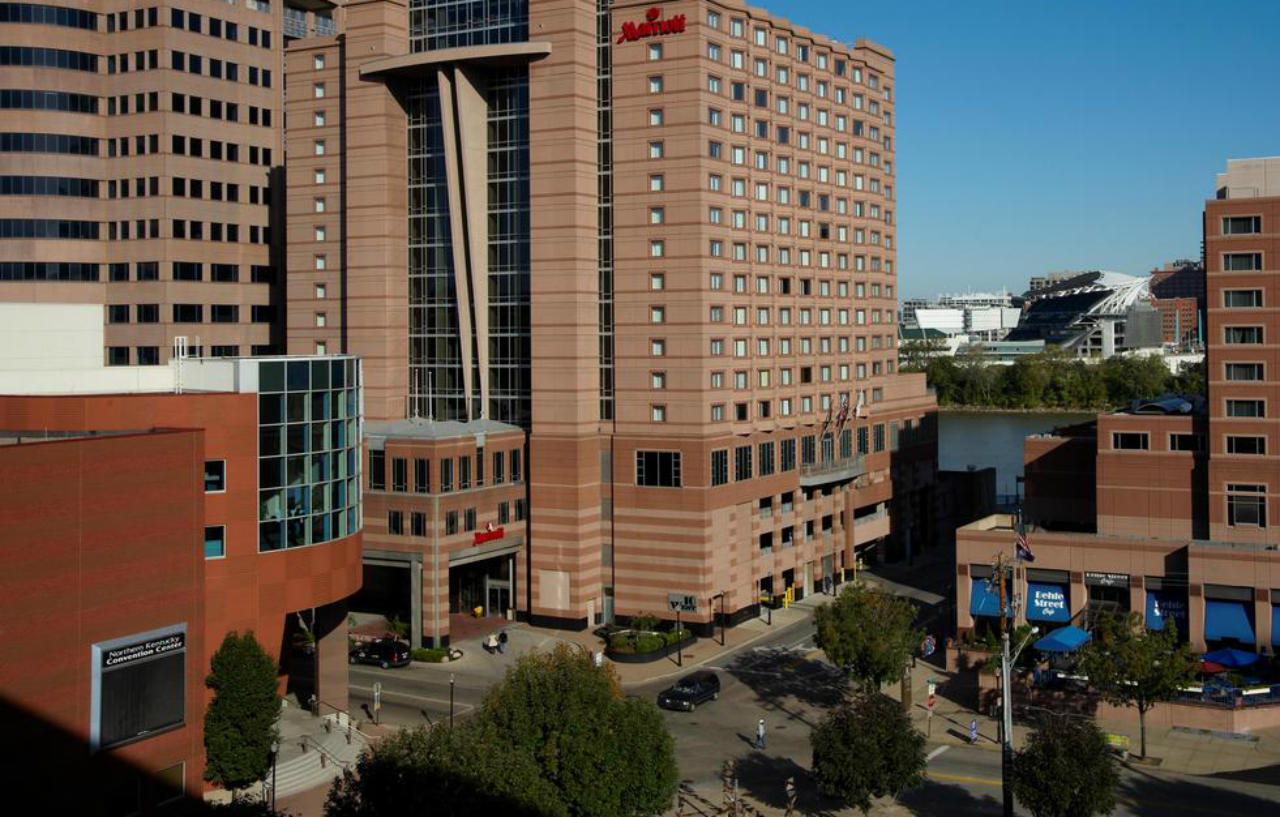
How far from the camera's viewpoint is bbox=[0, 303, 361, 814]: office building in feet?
136

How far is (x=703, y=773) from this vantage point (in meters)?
51.8

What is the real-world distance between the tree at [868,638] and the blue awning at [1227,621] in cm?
1555

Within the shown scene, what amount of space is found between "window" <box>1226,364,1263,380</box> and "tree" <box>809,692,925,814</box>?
1300 inches

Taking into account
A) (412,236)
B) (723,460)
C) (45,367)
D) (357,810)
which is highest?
(412,236)

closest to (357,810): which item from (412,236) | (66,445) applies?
(66,445)

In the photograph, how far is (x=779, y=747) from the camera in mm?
55469

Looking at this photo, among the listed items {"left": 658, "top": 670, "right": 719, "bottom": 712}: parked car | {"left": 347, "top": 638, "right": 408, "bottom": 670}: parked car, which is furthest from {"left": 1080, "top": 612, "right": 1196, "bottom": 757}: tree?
{"left": 347, "top": 638, "right": 408, "bottom": 670}: parked car

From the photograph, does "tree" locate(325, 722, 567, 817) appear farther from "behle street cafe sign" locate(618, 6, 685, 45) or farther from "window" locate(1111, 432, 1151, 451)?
"behle street cafe sign" locate(618, 6, 685, 45)

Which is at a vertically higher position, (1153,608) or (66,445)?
(66,445)

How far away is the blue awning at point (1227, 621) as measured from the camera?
62.4 metres

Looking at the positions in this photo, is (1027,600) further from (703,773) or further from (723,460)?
(703,773)

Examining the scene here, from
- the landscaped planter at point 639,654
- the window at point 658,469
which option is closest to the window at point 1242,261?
the window at point 658,469

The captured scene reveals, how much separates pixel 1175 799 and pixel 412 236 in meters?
54.9

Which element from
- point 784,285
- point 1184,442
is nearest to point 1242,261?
point 1184,442
